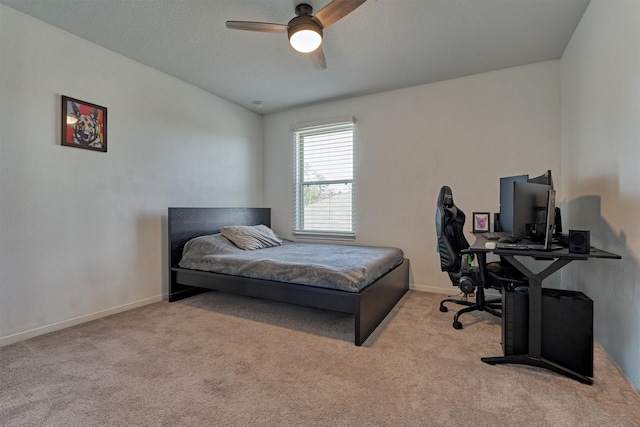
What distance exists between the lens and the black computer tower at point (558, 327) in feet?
5.64

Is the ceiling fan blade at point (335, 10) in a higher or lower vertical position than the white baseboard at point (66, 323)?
higher

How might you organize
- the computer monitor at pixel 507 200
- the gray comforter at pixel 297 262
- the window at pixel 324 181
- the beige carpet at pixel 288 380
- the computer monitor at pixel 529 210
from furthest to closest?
the window at pixel 324 181, the computer monitor at pixel 507 200, the gray comforter at pixel 297 262, the computer monitor at pixel 529 210, the beige carpet at pixel 288 380

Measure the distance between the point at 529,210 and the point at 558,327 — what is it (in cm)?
78

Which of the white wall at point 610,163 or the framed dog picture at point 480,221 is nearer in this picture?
the white wall at point 610,163

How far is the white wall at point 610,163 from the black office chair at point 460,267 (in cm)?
56

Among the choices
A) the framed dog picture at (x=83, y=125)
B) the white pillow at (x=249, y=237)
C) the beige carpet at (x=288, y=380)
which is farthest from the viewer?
the white pillow at (x=249, y=237)

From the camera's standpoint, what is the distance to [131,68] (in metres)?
3.05

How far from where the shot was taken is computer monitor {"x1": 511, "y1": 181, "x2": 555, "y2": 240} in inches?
78.8

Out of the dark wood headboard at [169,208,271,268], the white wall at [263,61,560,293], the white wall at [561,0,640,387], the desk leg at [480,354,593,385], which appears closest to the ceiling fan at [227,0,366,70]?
the white wall at [561,0,640,387]

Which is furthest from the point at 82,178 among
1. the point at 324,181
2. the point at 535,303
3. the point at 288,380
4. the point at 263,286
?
the point at 535,303

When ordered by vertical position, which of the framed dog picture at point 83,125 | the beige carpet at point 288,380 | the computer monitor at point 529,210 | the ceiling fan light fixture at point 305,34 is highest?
the ceiling fan light fixture at point 305,34

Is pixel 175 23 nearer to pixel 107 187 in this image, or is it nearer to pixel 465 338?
pixel 107 187

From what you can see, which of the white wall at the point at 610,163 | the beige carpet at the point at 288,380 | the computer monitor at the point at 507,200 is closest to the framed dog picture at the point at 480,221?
the computer monitor at the point at 507,200

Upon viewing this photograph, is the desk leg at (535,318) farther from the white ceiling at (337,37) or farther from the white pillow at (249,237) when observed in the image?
the white pillow at (249,237)
